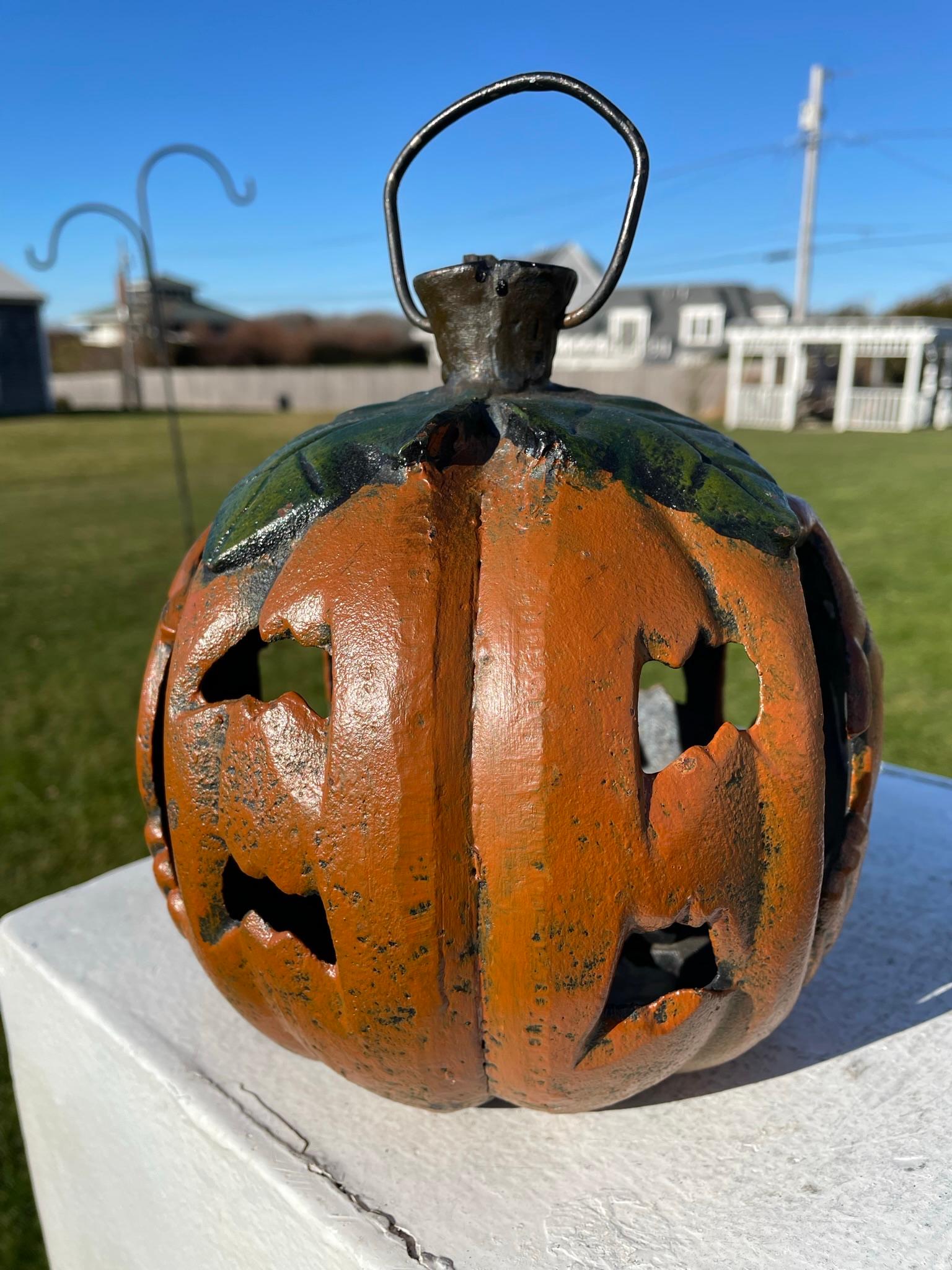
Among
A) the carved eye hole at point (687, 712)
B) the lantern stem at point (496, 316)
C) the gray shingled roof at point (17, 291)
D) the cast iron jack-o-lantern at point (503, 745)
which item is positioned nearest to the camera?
the cast iron jack-o-lantern at point (503, 745)

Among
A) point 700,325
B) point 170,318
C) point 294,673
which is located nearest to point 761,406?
point 700,325

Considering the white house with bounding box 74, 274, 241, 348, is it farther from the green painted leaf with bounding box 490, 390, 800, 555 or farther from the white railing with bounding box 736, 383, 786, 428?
the green painted leaf with bounding box 490, 390, 800, 555

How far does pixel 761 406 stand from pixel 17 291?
74.0 feet

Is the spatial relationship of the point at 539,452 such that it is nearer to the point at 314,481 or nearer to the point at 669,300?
the point at 314,481

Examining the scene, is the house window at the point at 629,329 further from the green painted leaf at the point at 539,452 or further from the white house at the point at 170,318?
the green painted leaf at the point at 539,452

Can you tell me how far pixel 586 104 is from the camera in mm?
1583

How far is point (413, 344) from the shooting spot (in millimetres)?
48125

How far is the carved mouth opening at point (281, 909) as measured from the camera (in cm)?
158

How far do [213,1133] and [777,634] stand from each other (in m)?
1.25

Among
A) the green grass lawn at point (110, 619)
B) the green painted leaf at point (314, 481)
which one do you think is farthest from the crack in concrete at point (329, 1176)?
the green grass lawn at point (110, 619)

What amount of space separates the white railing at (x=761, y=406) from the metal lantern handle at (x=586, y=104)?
76.4 ft

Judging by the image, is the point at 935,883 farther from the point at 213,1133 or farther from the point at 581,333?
the point at 581,333

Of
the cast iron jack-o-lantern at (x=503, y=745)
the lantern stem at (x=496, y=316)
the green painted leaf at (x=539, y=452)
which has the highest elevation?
the lantern stem at (x=496, y=316)

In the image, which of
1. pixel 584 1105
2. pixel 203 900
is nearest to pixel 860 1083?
pixel 584 1105
